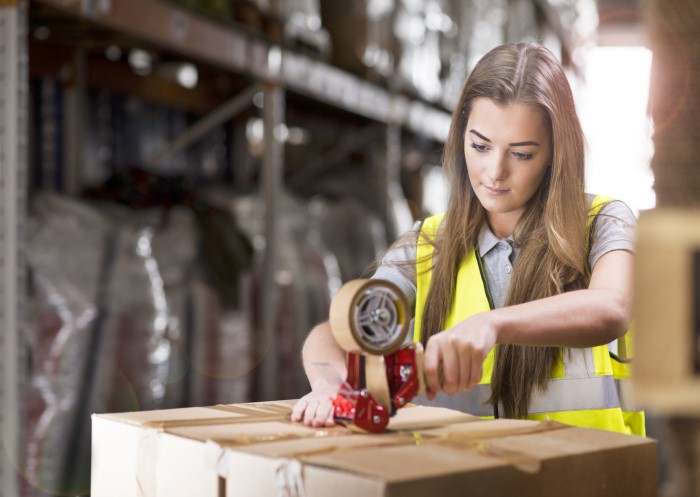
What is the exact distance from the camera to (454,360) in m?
1.18

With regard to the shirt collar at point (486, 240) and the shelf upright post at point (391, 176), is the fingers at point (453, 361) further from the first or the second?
the shelf upright post at point (391, 176)

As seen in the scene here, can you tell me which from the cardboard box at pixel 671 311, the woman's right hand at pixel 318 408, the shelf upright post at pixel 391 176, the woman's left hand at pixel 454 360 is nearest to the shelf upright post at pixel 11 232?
the woman's right hand at pixel 318 408

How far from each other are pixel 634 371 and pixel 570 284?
37.8 inches

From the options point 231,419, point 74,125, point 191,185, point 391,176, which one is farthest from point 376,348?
point 391,176

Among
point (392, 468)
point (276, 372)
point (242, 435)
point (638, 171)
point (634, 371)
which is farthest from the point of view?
point (276, 372)

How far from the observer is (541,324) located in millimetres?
1287

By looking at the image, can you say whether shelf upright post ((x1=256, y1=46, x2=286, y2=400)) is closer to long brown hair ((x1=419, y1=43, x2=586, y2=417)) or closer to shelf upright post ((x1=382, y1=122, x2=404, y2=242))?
shelf upright post ((x1=382, y1=122, x2=404, y2=242))

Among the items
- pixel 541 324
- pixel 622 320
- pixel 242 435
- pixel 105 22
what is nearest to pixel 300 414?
pixel 242 435

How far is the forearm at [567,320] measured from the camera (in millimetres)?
1259

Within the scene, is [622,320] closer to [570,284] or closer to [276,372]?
[570,284]

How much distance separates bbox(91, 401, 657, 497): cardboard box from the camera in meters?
0.96

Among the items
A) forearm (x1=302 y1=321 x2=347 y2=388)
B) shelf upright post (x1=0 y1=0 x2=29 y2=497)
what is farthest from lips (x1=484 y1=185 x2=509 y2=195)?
shelf upright post (x1=0 y1=0 x2=29 y2=497)

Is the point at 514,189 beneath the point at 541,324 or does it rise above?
above

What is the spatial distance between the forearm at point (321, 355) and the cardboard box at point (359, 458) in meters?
0.10
